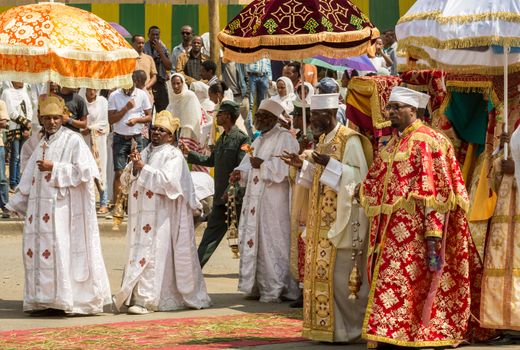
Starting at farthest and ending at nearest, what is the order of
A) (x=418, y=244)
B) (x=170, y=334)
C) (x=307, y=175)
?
1. (x=170, y=334)
2. (x=307, y=175)
3. (x=418, y=244)

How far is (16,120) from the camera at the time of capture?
21.1 metres

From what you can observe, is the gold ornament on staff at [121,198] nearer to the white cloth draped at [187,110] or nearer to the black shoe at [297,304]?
the black shoe at [297,304]

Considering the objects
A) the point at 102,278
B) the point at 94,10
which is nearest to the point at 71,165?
the point at 102,278

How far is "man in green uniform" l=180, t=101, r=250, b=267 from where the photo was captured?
15.3 meters

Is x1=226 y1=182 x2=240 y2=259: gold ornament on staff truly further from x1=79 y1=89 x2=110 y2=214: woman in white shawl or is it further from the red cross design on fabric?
x1=79 y1=89 x2=110 y2=214: woman in white shawl

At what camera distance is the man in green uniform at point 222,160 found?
15336 mm

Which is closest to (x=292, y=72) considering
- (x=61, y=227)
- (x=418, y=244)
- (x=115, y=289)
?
(x=115, y=289)

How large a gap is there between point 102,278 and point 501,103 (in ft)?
13.8

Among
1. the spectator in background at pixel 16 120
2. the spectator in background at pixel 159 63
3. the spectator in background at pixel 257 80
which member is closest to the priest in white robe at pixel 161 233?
the spectator in background at pixel 16 120

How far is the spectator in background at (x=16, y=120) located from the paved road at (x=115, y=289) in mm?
1983

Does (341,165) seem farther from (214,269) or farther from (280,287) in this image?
(214,269)

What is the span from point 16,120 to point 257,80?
3.99 m

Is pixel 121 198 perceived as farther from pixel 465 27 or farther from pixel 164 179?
pixel 465 27

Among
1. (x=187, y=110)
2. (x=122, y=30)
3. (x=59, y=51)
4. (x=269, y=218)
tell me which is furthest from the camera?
(x=122, y=30)
